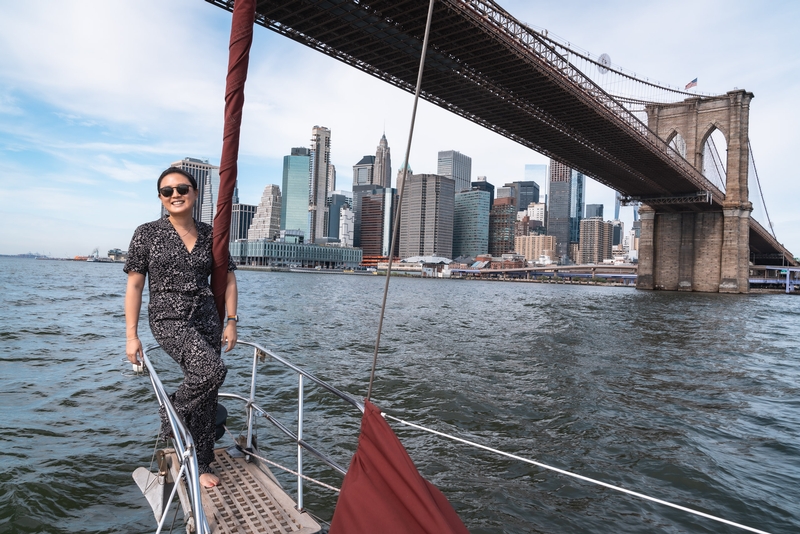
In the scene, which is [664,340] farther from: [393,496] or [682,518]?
[393,496]

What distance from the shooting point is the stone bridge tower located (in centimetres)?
5169

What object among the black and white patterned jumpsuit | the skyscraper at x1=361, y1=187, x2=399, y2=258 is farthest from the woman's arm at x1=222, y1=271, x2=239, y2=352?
the skyscraper at x1=361, y1=187, x2=399, y2=258

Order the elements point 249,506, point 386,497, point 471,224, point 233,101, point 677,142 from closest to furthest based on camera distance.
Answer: point 386,497 < point 233,101 < point 249,506 < point 677,142 < point 471,224

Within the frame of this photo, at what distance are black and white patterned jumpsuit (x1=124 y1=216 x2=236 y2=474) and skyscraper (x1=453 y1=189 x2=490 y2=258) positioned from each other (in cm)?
17193

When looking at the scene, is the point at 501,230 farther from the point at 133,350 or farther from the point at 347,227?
the point at 133,350

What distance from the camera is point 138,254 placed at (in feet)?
8.70

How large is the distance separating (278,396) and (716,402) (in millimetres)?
6940

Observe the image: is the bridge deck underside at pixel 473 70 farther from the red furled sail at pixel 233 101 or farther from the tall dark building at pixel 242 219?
the tall dark building at pixel 242 219

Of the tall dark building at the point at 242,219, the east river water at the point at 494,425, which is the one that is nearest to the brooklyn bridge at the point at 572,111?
the east river water at the point at 494,425

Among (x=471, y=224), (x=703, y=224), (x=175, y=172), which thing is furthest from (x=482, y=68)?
(x=471, y=224)

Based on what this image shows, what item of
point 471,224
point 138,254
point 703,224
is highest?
point 471,224

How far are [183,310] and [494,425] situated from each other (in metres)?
4.61

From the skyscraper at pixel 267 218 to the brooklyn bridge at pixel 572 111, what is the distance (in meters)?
135

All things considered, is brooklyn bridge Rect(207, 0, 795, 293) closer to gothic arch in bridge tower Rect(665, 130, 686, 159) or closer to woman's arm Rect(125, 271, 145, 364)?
gothic arch in bridge tower Rect(665, 130, 686, 159)
